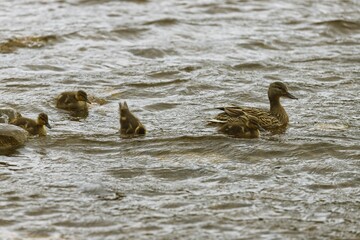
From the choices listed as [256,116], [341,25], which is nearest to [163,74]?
[256,116]

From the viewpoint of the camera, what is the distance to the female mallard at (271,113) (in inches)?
427

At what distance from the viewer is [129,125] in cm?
1026

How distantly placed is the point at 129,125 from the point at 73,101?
4.79 ft

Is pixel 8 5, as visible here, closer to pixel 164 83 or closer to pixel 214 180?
pixel 164 83

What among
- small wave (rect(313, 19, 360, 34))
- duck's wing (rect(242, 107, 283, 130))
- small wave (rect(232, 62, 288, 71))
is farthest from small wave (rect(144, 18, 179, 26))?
duck's wing (rect(242, 107, 283, 130))

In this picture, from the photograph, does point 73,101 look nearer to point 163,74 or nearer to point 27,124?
point 27,124

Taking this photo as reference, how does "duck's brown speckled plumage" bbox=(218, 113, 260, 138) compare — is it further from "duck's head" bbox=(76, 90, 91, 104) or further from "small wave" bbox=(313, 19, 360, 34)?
"small wave" bbox=(313, 19, 360, 34)

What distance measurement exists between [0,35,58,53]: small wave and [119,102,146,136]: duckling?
4456 millimetres

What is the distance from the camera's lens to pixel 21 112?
11422mm

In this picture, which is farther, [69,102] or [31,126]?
[69,102]

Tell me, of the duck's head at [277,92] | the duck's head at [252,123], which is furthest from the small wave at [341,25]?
the duck's head at [252,123]

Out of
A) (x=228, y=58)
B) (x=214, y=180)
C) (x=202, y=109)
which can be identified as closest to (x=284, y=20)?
(x=228, y=58)

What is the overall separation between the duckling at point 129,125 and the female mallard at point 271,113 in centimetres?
93

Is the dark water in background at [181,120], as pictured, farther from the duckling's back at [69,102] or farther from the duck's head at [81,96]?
the duck's head at [81,96]
